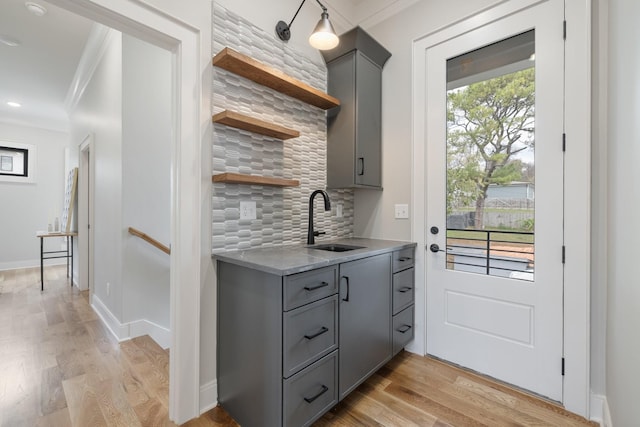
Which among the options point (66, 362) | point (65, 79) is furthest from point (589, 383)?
point (65, 79)

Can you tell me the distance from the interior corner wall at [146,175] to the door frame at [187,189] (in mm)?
1134

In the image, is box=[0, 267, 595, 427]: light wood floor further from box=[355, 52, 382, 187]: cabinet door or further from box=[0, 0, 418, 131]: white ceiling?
box=[0, 0, 418, 131]: white ceiling

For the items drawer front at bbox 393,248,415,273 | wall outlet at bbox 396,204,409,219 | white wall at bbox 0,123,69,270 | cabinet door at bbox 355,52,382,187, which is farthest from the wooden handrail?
white wall at bbox 0,123,69,270

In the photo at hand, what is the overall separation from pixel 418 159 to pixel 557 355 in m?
1.53

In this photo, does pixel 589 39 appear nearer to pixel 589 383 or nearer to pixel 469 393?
pixel 589 383

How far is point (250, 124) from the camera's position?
5.48ft

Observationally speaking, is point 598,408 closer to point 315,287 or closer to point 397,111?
point 315,287

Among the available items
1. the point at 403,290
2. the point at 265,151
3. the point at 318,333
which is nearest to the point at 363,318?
the point at 318,333

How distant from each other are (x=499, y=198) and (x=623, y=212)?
0.74m

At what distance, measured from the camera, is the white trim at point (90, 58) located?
2.98 metres

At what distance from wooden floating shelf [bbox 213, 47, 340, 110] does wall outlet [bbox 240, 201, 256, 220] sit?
804mm

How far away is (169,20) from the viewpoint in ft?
4.87

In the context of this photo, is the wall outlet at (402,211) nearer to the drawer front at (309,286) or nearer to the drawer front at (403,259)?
the drawer front at (403,259)

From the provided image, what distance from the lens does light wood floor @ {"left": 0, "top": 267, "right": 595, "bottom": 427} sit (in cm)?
154
